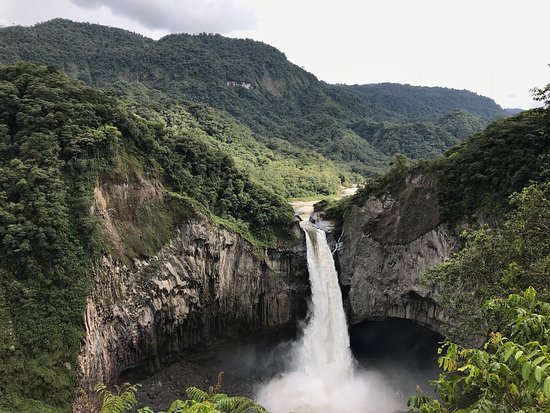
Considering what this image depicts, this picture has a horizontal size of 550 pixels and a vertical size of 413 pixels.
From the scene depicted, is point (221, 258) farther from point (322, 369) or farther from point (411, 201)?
point (411, 201)

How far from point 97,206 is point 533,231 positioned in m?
21.9

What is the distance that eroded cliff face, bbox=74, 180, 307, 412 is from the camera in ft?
75.9

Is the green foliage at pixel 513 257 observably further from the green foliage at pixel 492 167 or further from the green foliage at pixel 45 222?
the green foliage at pixel 45 222

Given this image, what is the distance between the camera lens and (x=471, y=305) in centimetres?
1623

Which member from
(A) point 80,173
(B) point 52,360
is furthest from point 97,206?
(B) point 52,360

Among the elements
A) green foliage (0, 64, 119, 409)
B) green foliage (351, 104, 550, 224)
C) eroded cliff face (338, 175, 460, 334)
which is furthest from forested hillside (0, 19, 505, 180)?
green foliage (0, 64, 119, 409)

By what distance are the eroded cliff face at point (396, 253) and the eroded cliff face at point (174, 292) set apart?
13.7ft

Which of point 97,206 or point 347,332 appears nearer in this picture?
point 97,206

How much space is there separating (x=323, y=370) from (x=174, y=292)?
1246 cm

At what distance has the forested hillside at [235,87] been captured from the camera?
10244 centimetres

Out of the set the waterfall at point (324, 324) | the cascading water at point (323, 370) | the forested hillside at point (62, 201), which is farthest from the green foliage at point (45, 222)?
the waterfall at point (324, 324)

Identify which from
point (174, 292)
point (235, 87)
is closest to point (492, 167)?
point (174, 292)

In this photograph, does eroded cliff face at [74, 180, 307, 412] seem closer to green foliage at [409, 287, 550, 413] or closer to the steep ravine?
the steep ravine

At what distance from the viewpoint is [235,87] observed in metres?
131
